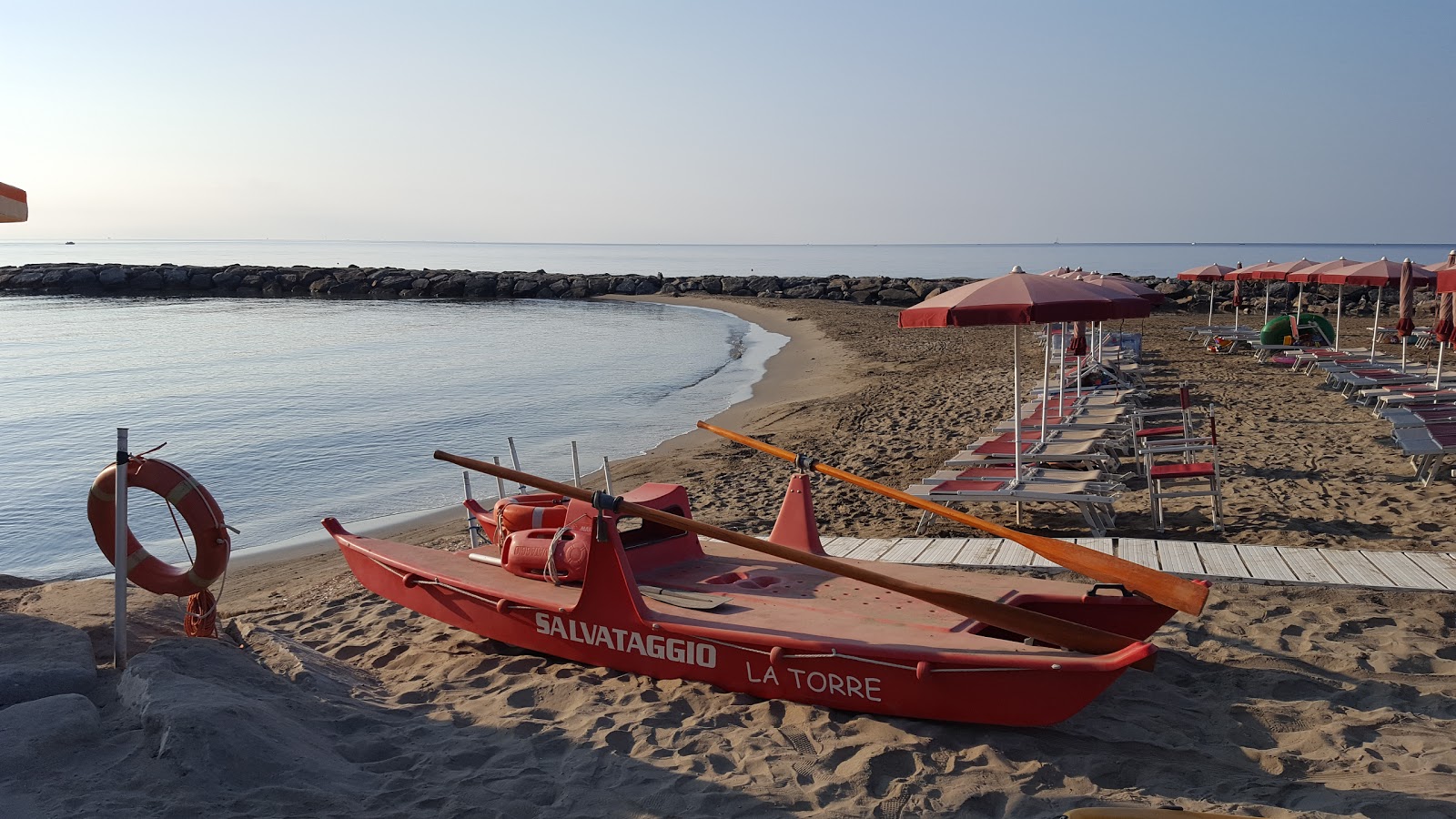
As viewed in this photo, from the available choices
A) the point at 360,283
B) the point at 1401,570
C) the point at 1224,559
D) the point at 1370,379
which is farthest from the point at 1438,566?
the point at 360,283

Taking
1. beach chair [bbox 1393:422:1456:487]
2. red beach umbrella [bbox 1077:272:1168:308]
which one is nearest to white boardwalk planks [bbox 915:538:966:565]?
red beach umbrella [bbox 1077:272:1168:308]

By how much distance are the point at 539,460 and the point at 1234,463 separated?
944cm

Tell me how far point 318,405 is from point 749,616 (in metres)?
17.2

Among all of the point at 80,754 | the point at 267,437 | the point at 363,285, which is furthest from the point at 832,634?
the point at 363,285

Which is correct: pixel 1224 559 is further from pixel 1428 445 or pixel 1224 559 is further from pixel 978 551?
pixel 1428 445

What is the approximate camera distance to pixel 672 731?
187 inches

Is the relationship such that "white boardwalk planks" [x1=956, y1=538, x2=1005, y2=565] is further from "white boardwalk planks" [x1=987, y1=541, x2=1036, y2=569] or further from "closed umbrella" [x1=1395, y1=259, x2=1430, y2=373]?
"closed umbrella" [x1=1395, y1=259, x2=1430, y2=373]

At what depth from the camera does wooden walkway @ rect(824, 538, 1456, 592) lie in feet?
20.3

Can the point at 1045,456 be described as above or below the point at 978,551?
above

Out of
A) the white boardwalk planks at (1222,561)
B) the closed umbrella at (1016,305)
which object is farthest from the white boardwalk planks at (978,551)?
the white boardwalk planks at (1222,561)

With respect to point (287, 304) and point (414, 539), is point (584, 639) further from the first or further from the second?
point (287, 304)

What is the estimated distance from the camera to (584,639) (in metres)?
5.53

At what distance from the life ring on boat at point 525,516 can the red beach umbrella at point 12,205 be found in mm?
3882

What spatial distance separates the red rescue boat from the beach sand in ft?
0.58
